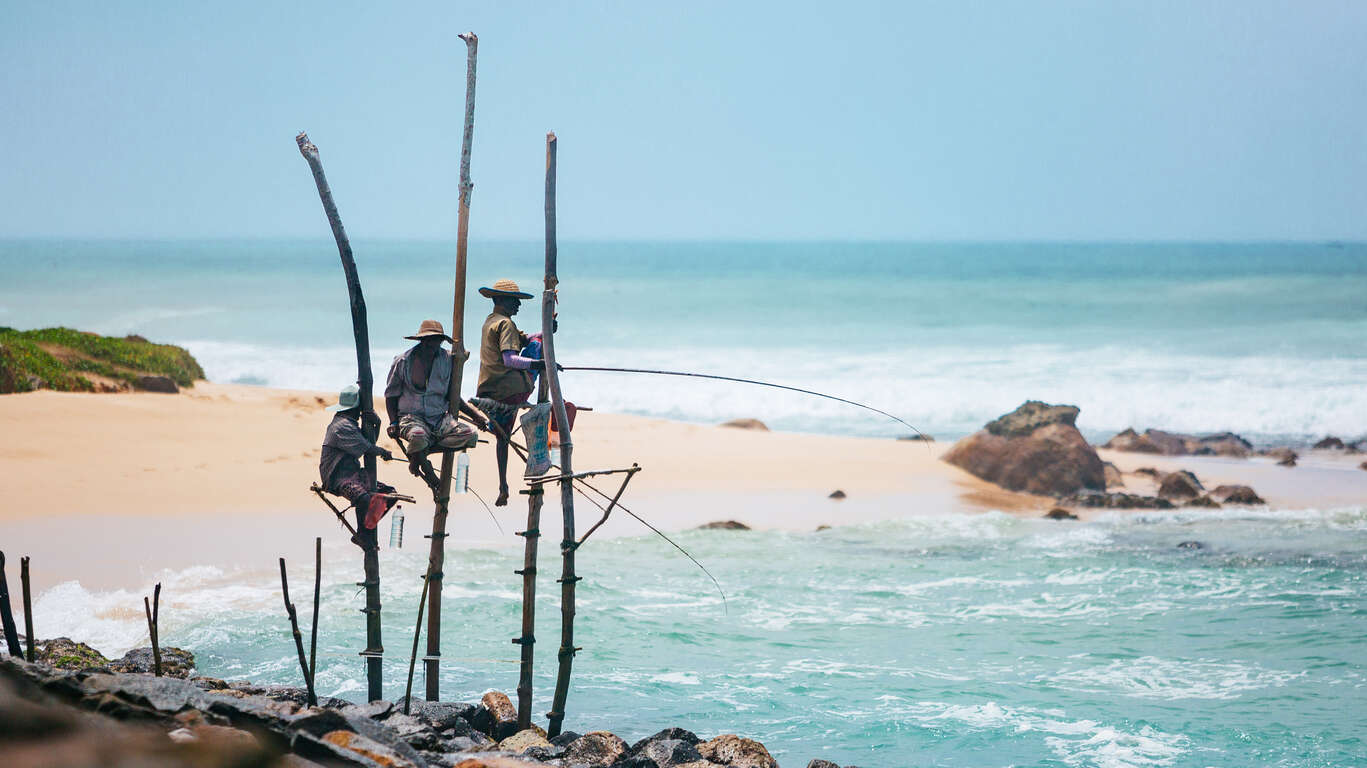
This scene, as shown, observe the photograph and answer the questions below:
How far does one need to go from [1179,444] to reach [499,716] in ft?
54.2

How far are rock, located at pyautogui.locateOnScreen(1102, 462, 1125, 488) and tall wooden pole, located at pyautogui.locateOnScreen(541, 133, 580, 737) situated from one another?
11734 mm

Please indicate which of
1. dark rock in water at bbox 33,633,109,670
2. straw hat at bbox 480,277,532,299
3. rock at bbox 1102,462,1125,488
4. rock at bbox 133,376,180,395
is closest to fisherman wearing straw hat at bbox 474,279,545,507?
straw hat at bbox 480,277,532,299

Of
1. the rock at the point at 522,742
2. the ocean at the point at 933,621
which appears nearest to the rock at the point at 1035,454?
the ocean at the point at 933,621

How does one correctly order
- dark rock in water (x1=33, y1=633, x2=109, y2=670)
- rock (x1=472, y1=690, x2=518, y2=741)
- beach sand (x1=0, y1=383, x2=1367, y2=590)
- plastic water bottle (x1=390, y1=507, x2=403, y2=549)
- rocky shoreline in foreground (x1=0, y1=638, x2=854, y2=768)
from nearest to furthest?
rocky shoreline in foreground (x1=0, y1=638, x2=854, y2=768), plastic water bottle (x1=390, y1=507, x2=403, y2=549), rock (x1=472, y1=690, x2=518, y2=741), dark rock in water (x1=33, y1=633, x2=109, y2=670), beach sand (x1=0, y1=383, x2=1367, y2=590)

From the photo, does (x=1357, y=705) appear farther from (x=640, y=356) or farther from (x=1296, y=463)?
(x=640, y=356)

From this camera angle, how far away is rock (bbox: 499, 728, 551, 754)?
674cm

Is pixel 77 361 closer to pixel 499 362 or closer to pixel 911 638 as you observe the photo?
pixel 911 638

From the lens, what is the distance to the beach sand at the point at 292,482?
12414mm

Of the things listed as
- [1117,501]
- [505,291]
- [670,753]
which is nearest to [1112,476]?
[1117,501]

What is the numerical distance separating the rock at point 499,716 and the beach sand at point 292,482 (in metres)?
4.34

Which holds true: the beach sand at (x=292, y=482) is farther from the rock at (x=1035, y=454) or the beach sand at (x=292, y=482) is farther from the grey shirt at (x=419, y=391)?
the grey shirt at (x=419, y=391)

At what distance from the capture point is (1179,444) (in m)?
20.9

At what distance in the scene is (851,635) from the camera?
1050cm

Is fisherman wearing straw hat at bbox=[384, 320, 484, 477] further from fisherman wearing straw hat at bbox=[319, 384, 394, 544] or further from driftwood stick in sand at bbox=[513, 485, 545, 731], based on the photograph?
driftwood stick in sand at bbox=[513, 485, 545, 731]
